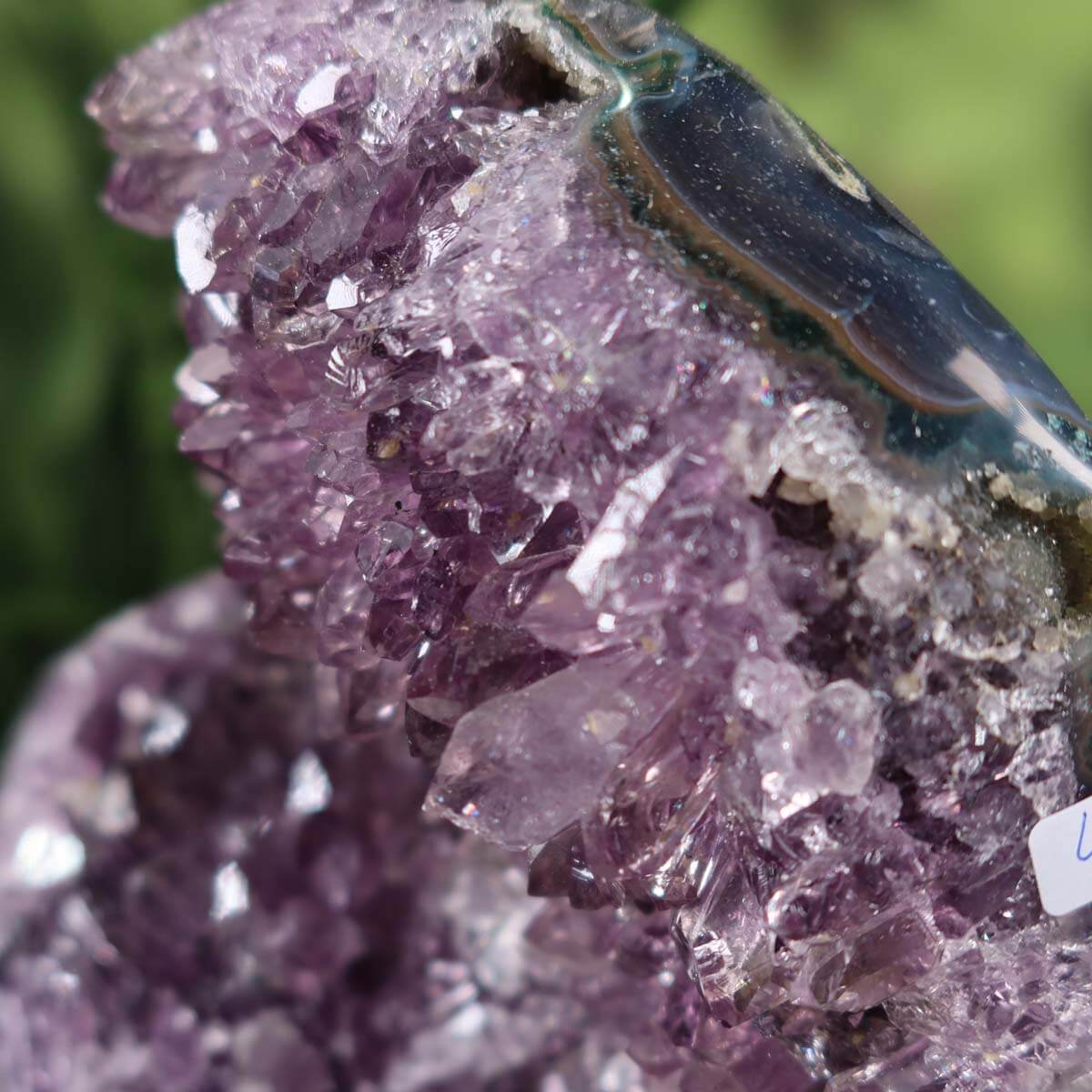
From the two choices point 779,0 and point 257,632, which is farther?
point 779,0

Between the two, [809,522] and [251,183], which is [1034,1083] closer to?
[809,522]

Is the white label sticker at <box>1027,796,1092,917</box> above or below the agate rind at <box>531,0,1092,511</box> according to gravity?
below

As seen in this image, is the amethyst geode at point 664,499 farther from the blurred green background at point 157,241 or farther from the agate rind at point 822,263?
the blurred green background at point 157,241

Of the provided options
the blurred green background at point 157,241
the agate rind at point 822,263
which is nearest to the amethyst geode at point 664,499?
the agate rind at point 822,263

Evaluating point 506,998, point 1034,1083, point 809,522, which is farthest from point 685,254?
point 506,998

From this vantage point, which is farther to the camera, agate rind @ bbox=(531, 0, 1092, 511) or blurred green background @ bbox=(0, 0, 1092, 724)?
blurred green background @ bbox=(0, 0, 1092, 724)

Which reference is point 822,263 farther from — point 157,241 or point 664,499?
point 157,241

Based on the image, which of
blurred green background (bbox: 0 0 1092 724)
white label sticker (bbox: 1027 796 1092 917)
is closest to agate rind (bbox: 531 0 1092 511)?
white label sticker (bbox: 1027 796 1092 917)

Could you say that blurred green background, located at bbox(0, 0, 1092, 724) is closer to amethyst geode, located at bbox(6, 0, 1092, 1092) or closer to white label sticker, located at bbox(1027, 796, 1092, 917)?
amethyst geode, located at bbox(6, 0, 1092, 1092)
